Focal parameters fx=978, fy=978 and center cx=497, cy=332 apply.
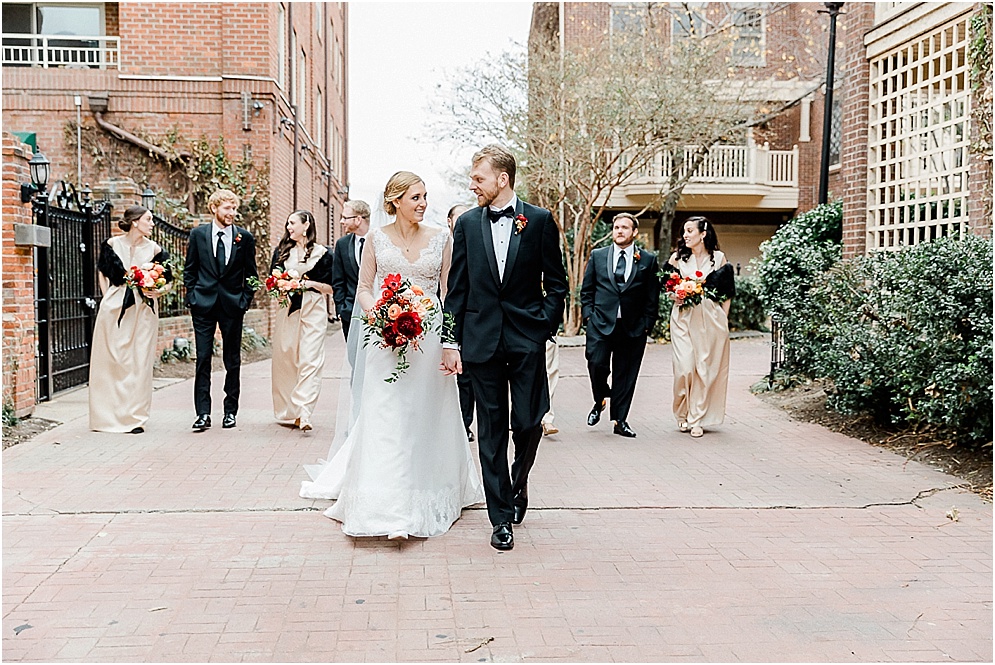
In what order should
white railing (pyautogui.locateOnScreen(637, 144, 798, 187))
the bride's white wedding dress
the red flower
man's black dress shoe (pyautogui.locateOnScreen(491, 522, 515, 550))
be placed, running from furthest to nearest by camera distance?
white railing (pyautogui.locateOnScreen(637, 144, 798, 187))
the bride's white wedding dress
the red flower
man's black dress shoe (pyautogui.locateOnScreen(491, 522, 515, 550))

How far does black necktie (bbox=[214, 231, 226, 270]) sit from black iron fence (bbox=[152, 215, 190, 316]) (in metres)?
6.53

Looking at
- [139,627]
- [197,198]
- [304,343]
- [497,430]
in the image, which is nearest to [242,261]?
[304,343]

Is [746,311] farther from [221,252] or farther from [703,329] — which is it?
[221,252]

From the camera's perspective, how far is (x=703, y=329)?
9.48 metres

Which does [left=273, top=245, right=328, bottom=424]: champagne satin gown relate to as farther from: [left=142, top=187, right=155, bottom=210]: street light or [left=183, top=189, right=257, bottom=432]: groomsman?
[left=142, top=187, right=155, bottom=210]: street light

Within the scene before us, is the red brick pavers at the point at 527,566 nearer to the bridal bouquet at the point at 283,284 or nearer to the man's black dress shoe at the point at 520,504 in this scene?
the man's black dress shoe at the point at 520,504

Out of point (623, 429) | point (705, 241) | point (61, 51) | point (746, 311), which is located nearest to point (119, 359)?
point (623, 429)

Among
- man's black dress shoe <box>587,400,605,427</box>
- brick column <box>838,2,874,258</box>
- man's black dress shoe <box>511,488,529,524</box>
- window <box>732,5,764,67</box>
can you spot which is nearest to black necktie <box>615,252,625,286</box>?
man's black dress shoe <box>587,400,605,427</box>

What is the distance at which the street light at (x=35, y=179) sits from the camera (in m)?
9.82

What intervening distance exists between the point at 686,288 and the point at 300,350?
377 cm

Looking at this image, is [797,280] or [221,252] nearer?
[221,252]

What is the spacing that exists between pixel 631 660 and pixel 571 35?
82.9 ft

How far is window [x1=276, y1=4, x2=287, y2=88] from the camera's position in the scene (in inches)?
834

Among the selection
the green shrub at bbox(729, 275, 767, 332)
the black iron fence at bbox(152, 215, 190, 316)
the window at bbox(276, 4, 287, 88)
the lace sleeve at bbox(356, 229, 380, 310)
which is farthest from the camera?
the green shrub at bbox(729, 275, 767, 332)
